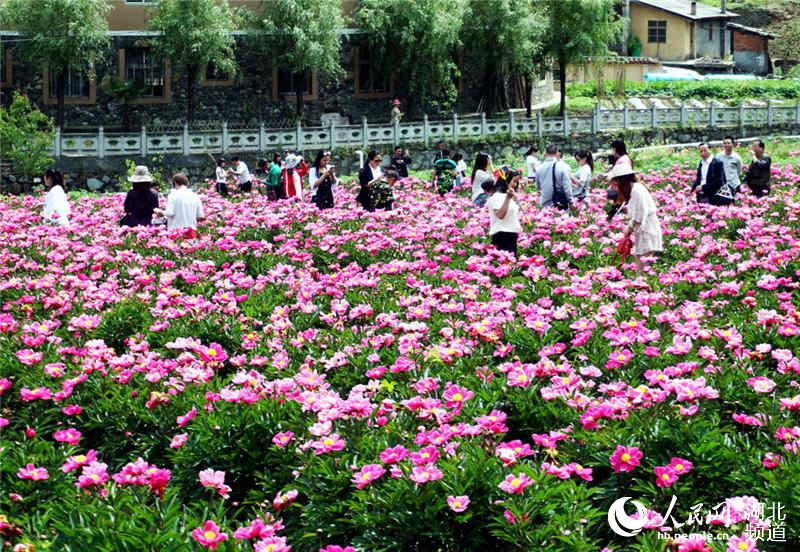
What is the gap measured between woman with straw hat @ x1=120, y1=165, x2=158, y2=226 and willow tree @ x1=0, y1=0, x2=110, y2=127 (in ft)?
67.6

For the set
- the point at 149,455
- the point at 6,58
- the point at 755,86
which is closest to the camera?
the point at 149,455

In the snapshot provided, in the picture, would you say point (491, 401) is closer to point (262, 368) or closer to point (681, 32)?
point (262, 368)

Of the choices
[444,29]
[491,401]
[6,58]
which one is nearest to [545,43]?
[444,29]

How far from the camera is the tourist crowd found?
1057 centimetres

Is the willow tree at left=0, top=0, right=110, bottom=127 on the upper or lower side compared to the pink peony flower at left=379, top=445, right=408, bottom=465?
upper

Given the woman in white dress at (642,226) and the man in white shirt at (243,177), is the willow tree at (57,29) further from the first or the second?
the woman in white dress at (642,226)

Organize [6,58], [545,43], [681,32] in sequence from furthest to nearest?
[681,32], [545,43], [6,58]

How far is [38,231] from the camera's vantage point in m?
12.7

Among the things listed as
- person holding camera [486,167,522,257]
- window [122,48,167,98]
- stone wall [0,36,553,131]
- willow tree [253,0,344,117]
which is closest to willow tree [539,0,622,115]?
stone wall [0,36,553,131]

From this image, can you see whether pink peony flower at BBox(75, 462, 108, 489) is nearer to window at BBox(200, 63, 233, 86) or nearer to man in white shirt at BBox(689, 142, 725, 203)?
man in white shirt at BBox(689, 142, 725, 203)

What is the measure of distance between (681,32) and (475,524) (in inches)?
2444

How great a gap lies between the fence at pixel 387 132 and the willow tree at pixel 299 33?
250cm

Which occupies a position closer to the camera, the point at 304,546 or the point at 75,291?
the point at 304,546

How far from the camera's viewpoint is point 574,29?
3994 cm
